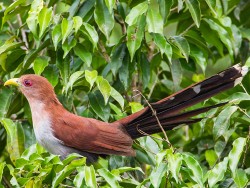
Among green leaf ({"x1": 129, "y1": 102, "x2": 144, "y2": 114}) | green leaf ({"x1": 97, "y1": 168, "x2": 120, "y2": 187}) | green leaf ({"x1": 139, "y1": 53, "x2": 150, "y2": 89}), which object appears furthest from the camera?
green leaf ({"x1": 139, "y1": 53, "x2": 150, "y2": 89})

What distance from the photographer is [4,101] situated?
205 inches

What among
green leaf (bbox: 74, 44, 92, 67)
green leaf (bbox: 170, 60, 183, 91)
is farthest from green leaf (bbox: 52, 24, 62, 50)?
green leaf (bbox: 170, 60, 183, 91)

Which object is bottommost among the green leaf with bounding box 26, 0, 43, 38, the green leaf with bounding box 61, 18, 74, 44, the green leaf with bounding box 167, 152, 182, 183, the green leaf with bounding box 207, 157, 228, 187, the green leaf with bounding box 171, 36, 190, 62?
the green leaf with bounding box 207, 157, 228, 187

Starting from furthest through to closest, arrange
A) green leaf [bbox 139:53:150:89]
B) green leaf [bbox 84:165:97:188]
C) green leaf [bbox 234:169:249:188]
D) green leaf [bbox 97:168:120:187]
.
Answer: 1. green leaf [bbox 139:53:150:89]
2. green leaf [bbox 234:169:249:188]
3. green leaf [bbox 97:168:120:187]
4. green leaf [bbox 84:165:97:188]

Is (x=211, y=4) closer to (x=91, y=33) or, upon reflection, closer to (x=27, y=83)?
(x=91, y=33)

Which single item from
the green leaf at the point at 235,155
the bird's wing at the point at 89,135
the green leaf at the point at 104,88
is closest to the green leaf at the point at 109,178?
the green leaf at the point at 235,155

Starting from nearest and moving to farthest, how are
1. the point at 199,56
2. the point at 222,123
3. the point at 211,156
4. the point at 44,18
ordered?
the point at 222,123
the point at 44,18
the point at 211,156
the point at 199,56

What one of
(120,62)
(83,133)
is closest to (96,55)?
(120,62)

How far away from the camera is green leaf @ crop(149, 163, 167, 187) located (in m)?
3.86

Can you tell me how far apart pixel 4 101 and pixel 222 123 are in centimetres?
155

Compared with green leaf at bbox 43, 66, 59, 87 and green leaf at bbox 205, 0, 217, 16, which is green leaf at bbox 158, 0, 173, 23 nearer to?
green leaf at bbox 205, 0, 217, 16

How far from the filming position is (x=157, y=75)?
18.8 feet

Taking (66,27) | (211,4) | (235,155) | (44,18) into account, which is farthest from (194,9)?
(235,155)

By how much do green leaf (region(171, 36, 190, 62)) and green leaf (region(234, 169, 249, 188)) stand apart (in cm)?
115
